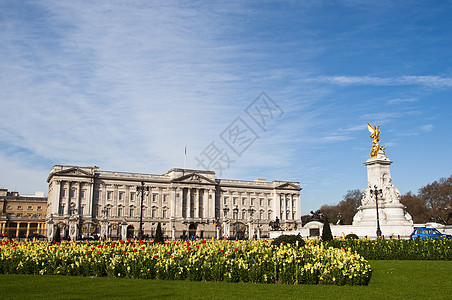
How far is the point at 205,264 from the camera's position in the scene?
47.2 feet

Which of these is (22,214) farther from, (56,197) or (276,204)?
(276,204)

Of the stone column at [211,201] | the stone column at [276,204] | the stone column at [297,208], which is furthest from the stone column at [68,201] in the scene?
the stone column at [297,208]

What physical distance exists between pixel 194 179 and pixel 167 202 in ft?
25.3

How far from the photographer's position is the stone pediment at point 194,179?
93.1 m

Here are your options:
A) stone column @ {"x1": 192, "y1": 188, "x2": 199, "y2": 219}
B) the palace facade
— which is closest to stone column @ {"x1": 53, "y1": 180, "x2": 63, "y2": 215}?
the palace facade

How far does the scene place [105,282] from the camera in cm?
1358

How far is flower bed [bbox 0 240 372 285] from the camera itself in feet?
44.1

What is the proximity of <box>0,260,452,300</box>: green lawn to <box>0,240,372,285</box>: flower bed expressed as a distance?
1.81ft

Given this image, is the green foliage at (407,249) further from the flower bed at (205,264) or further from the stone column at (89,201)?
the stone column at (89,201)

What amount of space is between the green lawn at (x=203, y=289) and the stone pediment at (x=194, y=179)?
78096 mm

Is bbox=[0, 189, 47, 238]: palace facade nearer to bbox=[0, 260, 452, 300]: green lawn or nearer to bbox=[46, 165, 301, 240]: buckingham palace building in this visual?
bbox=[46, 165, 301, 240]: buckingham palace building

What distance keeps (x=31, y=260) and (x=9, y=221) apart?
254ft

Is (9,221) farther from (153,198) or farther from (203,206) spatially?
(203,206)

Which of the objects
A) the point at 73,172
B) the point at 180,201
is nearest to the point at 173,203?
the point at 180,201
